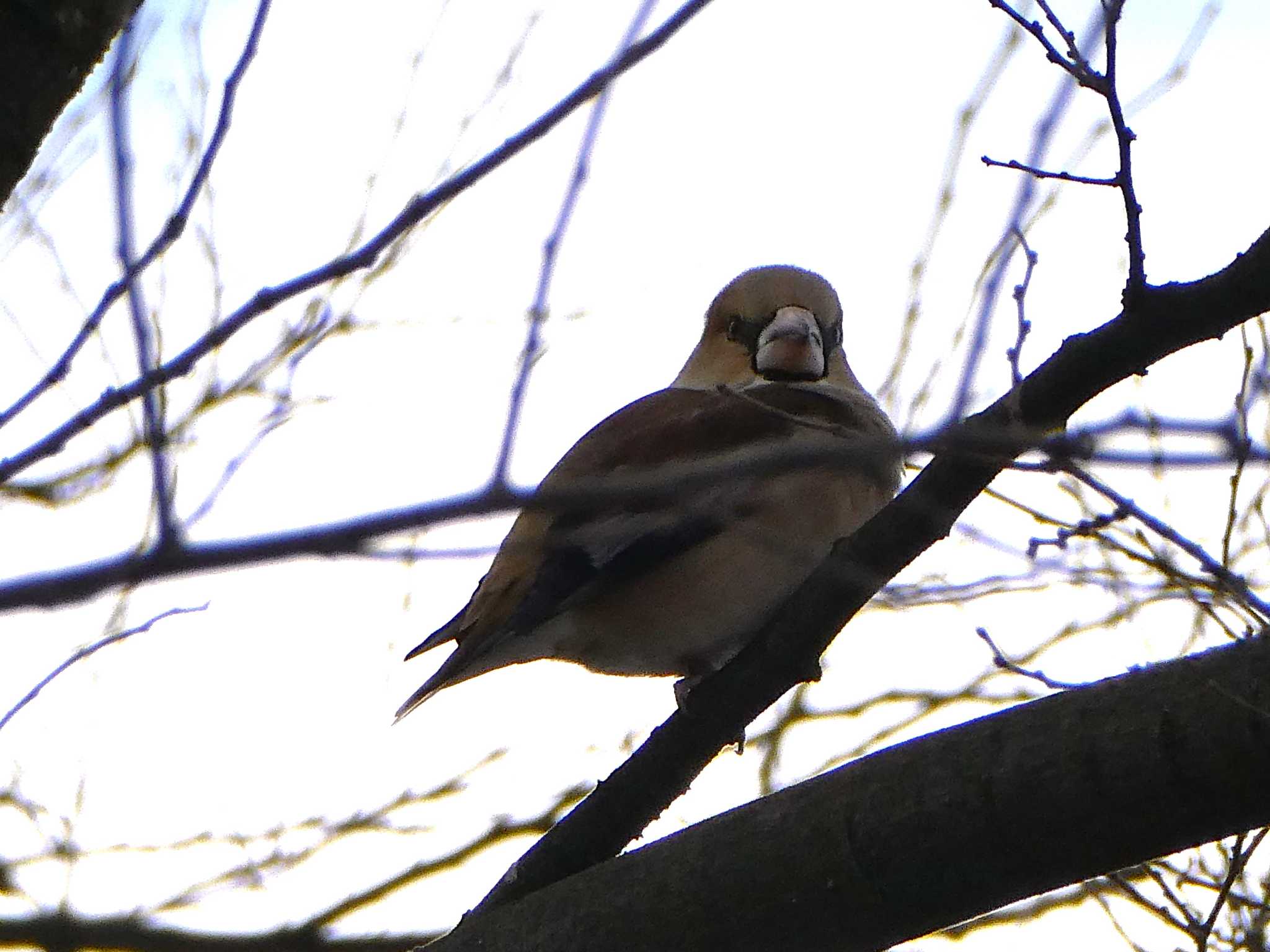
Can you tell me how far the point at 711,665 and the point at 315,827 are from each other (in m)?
1.16

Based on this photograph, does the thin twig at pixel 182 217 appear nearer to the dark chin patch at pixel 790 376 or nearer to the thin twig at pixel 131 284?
the thin twig at pixel 131 284

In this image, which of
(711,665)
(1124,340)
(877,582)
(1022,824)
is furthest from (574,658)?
(1124,340)

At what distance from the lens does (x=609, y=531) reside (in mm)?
3850

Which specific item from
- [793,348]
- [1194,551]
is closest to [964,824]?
[1194,551]

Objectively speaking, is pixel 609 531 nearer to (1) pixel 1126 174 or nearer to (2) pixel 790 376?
(2) pixel 790 376

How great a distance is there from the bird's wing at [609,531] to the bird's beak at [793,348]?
45 centimetres

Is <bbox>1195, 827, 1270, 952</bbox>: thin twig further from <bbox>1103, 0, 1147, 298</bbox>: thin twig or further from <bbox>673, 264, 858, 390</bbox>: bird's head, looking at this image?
<bbox>673, 264, 858, 390</bbox>: bird's head

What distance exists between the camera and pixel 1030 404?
2.50 meters

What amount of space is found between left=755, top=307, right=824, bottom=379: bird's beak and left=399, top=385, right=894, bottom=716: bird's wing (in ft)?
1.48

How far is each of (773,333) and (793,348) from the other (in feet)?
0.27

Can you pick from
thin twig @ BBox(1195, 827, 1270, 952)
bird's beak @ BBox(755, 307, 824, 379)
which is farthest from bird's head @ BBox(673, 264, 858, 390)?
thin twig @ BBox(1195, 827, 1270, 952)

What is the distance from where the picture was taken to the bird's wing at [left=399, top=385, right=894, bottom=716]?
153 inches

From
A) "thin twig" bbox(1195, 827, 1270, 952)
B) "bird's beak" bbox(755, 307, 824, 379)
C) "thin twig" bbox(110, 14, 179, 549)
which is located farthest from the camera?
"bird's beak" bbox(755, 307, 824, 379)

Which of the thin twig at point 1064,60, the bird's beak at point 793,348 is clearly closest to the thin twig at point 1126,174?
the thin twig at point 1064,60
